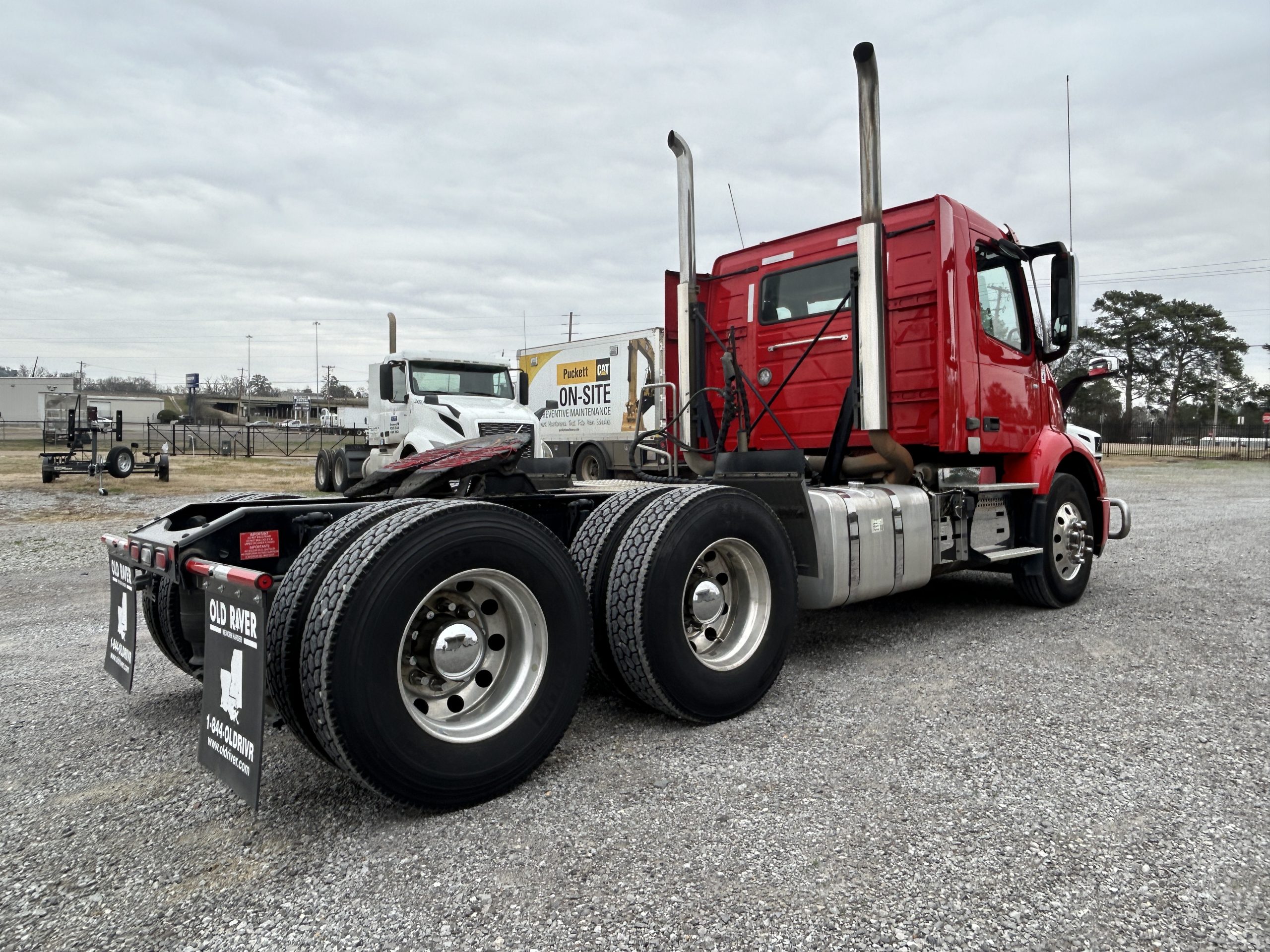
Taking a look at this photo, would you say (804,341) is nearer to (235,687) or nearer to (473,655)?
(473,655)

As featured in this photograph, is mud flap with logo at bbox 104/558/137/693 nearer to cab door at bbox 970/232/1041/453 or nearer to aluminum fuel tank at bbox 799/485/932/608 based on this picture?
aluminum fuel tank at bbox 799/485/932/608

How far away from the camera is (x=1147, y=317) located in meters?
56.8

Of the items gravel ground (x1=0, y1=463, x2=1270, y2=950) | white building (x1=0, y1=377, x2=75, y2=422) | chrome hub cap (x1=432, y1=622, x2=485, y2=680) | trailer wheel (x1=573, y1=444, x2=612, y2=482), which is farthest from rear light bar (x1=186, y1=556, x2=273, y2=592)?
white building (x1=0, y1=377, x2=75, y2=422)

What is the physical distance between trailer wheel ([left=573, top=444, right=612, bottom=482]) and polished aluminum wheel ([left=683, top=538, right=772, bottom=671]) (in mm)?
12848

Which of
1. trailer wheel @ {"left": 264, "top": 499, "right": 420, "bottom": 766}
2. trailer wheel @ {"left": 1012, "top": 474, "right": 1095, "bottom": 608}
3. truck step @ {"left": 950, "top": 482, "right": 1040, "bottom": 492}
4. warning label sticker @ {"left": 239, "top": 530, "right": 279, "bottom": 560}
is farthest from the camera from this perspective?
trailer wheel @ {"left": 1012, "top": 474, "right": 1095, "bottom": 608}

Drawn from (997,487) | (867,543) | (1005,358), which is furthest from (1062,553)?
(867,543)

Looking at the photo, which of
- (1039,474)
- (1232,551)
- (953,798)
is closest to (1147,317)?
(1232,551)

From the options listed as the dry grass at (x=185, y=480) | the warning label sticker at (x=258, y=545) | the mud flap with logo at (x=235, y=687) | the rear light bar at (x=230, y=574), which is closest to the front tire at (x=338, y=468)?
the dry grass at (x=185, y=480)

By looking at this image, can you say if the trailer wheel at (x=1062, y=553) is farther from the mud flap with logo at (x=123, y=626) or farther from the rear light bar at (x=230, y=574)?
the mud flap with logo at (x=123, y=626)

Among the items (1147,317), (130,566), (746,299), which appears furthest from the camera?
(1147,317)

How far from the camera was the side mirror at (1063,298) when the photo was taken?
19.3 feet

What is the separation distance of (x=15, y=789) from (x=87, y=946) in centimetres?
122

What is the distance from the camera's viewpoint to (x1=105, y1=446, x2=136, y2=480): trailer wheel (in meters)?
17.2

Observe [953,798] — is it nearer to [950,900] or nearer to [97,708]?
[950,900]
